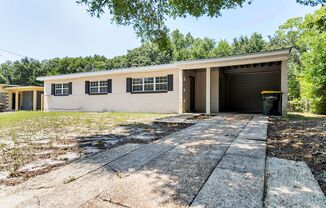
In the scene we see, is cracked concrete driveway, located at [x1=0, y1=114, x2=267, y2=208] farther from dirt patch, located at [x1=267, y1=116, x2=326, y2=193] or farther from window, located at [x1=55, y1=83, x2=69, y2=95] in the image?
window, located at [x1=55, y1=83, x2=69, y2=95]

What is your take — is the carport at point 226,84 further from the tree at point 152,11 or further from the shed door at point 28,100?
the shed door at point 28,100

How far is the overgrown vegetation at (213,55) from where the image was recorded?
39.2 feet

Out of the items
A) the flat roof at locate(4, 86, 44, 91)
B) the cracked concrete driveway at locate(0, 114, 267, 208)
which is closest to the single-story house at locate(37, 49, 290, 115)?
the cracked concrete driveway at locate(0, 114, 267, 208)

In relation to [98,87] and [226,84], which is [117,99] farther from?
[226,84]

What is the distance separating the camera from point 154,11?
7258mm

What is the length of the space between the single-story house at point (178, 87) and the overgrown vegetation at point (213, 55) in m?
3.27

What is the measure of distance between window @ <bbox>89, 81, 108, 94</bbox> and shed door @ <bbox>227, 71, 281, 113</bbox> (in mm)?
7747

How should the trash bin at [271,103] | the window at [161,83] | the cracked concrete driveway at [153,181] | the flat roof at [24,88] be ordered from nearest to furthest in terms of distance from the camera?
the cracked concrete driveway at [153,181] → the trash bin at [271,103] → the window at [161,83] → the flat roof at [24,88]

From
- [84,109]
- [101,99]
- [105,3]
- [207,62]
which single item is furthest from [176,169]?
[84,109]

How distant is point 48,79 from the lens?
14.8m

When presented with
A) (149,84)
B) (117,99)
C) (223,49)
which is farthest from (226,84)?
(223,49)

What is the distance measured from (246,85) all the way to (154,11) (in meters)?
7.71

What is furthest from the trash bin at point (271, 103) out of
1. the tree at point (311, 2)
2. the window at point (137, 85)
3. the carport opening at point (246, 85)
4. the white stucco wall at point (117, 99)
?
the window at point (137, 85)

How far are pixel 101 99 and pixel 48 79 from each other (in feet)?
16.9
